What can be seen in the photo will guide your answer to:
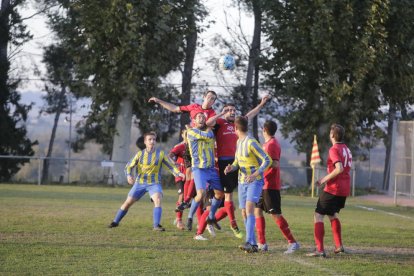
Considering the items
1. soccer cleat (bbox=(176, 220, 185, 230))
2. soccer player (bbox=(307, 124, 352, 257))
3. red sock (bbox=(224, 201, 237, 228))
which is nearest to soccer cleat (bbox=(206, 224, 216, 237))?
red sock (bbox=(224, 201, 237, 228))

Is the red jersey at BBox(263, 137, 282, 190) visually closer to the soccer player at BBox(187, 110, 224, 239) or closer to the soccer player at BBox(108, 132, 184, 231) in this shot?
the soccer player at BBox(187, 110, 224, 239)

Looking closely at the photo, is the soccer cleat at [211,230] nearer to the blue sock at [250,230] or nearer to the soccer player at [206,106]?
the soccer player at [206,106]

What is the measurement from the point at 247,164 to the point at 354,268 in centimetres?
217

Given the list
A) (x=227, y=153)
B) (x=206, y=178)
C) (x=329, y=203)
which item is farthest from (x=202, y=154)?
(x=329, y=203)

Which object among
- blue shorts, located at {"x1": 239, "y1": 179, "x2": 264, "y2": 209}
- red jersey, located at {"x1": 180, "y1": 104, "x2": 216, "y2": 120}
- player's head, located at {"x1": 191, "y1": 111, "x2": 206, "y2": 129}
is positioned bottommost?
blue shorts, located at {"x1": 239, "y1": 179, "x2": 264, "y2": 209}

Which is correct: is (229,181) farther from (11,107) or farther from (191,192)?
(11,107)

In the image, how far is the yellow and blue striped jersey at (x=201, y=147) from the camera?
12.3 metres

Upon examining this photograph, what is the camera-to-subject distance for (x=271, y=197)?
36.5 feet

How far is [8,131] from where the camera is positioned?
113ft

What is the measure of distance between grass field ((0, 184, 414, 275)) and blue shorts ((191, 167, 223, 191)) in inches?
31.5

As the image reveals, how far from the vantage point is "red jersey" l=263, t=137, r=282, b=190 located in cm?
1113

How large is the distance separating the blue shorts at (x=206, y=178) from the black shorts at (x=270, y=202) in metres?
1.36

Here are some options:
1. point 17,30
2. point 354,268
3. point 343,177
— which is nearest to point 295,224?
point 343,177

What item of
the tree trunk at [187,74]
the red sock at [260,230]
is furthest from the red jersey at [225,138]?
the tree trunk at [187,74]
